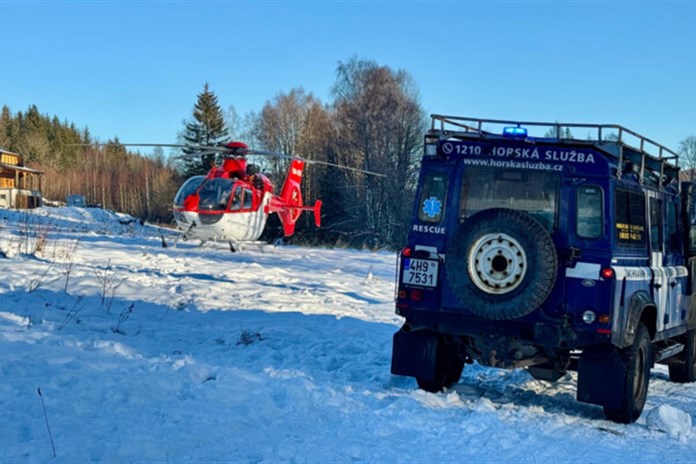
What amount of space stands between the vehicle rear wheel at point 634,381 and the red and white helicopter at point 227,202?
47.9 ft

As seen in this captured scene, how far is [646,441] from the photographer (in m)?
5.43

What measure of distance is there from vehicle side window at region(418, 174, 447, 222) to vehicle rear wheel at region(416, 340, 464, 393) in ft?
4.39

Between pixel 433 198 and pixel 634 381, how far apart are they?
2564mm

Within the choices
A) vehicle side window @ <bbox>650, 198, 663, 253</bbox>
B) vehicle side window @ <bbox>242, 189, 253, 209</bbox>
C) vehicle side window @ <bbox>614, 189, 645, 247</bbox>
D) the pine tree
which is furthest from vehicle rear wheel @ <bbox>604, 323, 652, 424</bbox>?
the pine tree

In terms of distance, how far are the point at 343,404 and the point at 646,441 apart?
2602 mm

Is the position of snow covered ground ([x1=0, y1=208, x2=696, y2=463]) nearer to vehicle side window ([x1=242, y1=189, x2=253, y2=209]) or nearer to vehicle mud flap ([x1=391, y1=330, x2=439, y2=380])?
vehicle mud flap ([x1=391, y1=330, x2=439, y2=380])

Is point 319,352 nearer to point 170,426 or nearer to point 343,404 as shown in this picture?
point 343,404

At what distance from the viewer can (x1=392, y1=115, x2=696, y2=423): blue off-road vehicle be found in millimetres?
5785

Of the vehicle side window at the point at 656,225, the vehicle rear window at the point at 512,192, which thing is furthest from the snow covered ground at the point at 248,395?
the vehicle rear window at the point at 512,192

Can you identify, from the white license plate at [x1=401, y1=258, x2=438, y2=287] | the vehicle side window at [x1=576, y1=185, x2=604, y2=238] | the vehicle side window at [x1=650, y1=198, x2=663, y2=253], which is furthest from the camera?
the vehicle side window at [x1=650, y1=198, x2=663, y2=253]

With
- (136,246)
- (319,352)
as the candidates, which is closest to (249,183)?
(136,246)

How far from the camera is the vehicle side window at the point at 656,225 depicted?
703 cm

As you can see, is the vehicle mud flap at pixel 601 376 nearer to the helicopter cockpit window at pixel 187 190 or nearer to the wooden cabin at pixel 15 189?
the helicopter cockpit window at pixel 187 190

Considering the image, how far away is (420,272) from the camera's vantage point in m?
6.49
